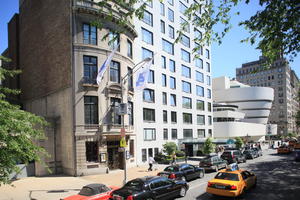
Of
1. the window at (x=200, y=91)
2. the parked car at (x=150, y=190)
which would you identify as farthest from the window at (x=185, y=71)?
the parked car at (x=150, y=190)

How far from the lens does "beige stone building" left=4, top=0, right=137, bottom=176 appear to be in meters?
23.0

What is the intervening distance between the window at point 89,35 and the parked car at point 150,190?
1654 cm

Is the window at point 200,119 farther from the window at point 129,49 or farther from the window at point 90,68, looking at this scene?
the window at point 90,68

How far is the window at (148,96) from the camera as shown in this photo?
1375 inches

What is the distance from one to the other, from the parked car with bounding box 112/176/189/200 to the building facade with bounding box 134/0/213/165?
676 inches

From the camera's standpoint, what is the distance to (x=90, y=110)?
23594 mm

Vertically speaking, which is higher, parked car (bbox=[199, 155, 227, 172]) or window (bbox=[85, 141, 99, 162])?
window (bbox=[85, 141, 99, 162])

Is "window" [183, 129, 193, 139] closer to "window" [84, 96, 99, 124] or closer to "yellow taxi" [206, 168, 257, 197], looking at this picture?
"window" [84, 96, 99, 124]

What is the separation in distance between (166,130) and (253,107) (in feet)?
A: 217

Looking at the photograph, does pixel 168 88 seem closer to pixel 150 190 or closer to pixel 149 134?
pixel 149 134

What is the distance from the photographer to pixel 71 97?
23344 mm

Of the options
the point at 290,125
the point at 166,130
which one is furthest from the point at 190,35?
the point at 290,125

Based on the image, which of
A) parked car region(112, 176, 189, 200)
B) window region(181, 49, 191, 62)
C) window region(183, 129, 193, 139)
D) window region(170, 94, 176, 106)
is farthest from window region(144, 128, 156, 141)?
parked car region(112, 176, 189, 200)

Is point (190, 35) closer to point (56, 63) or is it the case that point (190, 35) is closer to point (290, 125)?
point (56, 63)
